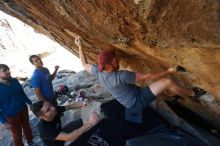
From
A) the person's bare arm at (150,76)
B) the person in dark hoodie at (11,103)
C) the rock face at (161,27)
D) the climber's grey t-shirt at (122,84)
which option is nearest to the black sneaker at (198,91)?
the rock face at (161,27)

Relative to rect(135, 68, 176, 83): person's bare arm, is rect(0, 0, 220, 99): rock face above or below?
above

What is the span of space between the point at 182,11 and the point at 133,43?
1.60m

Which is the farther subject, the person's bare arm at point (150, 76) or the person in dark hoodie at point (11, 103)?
the person in dark hoodie at point (11, 103)

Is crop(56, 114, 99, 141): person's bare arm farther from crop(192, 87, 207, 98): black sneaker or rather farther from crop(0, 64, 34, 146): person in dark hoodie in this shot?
crop(0, 64, 34, 146): person in dark hoodie

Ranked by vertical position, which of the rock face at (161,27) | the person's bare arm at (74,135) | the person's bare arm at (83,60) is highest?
the rock face at (161,27)

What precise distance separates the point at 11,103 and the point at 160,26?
12.1 ft

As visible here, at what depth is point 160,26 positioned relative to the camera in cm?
361

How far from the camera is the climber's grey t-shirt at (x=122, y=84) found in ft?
15.7

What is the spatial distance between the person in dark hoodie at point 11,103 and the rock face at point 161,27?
1338mm

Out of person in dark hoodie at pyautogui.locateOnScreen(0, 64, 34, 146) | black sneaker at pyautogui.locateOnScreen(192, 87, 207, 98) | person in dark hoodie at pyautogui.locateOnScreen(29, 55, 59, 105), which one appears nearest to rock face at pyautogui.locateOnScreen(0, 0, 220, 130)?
black sneaker at pyautogui.locateOnScreen(192, 87, 207, 98)

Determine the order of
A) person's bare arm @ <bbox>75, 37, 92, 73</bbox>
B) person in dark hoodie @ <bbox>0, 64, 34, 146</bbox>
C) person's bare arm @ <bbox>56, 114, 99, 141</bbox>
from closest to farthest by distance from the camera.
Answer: person's bare arm @ <bbox>56, 114, 99, 141</bbox> → person's bare arm @ <bbox>75, 37, 92, 73</bbox> → person in dark hoodie @ <bbox>0, 64, 34, 146</bbox>

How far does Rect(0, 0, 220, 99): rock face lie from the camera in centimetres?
313

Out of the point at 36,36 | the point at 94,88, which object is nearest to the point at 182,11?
the point at 94,88

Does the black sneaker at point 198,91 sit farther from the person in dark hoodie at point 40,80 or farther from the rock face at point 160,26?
the person in dark hoodie at point 40,80
